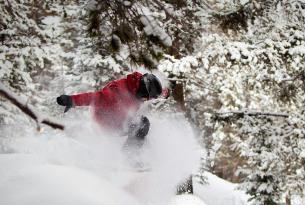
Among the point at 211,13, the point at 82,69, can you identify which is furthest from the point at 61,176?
the point at 82,69

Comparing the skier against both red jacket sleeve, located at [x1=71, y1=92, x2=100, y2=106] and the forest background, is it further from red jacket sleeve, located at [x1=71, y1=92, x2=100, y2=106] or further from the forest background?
the forest background

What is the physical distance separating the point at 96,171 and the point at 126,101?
128cm

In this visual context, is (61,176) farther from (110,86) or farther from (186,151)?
(186,151)

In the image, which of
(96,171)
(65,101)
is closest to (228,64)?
(65,101)

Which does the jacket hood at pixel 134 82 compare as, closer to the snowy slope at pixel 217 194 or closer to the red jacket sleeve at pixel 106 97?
the red jacket sleeve at pixel 106 97

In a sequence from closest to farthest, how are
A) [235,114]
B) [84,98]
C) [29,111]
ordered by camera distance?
[29,111] → [84,98] → [235,114]

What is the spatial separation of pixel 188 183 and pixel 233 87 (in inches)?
117

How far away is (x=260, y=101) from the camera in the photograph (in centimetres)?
1297

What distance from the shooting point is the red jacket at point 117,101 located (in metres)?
5.46

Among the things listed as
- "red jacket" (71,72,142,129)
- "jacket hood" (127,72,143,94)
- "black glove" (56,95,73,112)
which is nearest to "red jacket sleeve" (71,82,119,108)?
"red jacket" (71,72,142,129)

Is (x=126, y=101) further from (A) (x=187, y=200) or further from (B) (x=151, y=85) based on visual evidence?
(A) (x=187, y=200)

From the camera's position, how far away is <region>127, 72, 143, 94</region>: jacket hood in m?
5.43

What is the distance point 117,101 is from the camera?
5.48 m

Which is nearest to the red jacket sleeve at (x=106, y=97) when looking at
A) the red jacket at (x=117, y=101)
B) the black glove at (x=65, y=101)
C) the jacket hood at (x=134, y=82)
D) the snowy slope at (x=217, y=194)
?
the red jacket at (x=117, y=101)
